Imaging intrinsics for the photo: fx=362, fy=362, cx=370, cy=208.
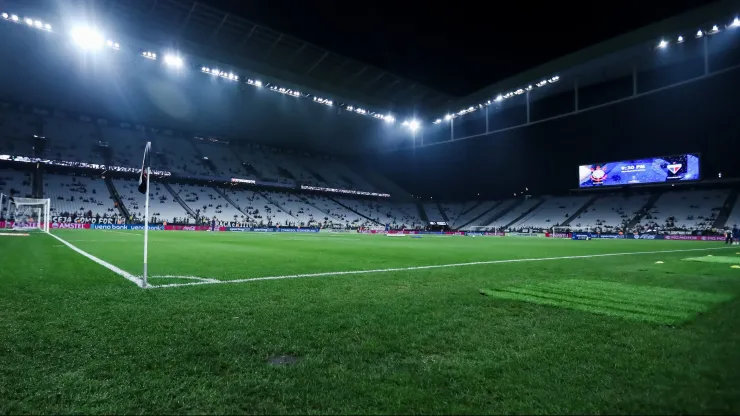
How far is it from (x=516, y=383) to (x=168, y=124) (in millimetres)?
62555

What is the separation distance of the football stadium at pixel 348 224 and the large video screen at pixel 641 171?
10.2 inches

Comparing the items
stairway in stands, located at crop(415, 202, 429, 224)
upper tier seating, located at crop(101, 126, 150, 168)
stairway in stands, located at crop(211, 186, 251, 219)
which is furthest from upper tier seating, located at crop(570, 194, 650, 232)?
upper tier seating, located at crop(101, 126, 150, 168)

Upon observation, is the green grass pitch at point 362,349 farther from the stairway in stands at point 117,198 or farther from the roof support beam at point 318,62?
the stairway in stands at point 117,198

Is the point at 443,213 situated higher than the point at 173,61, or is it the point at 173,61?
the point at 173,61

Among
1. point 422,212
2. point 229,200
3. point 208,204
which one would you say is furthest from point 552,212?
point 208,204

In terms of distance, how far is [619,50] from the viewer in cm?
2586

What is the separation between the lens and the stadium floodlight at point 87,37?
25.9 metres

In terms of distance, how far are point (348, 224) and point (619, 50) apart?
42686 millimetres

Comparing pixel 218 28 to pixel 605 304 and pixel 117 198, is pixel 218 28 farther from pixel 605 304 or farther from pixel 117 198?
pixel 117 198

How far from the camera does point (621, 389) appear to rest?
246 cm

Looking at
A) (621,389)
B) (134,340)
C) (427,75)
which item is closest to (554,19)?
(427,75)

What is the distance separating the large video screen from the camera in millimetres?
39688

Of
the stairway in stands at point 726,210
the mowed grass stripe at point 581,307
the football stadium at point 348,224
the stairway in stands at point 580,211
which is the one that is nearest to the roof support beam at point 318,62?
the football stadium at point 348,224

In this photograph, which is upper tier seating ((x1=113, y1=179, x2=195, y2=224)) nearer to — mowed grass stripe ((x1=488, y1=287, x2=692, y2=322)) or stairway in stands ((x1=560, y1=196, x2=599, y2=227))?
mowed grass stripe ((x1=488, y1=287, x2=692, y2=322))
